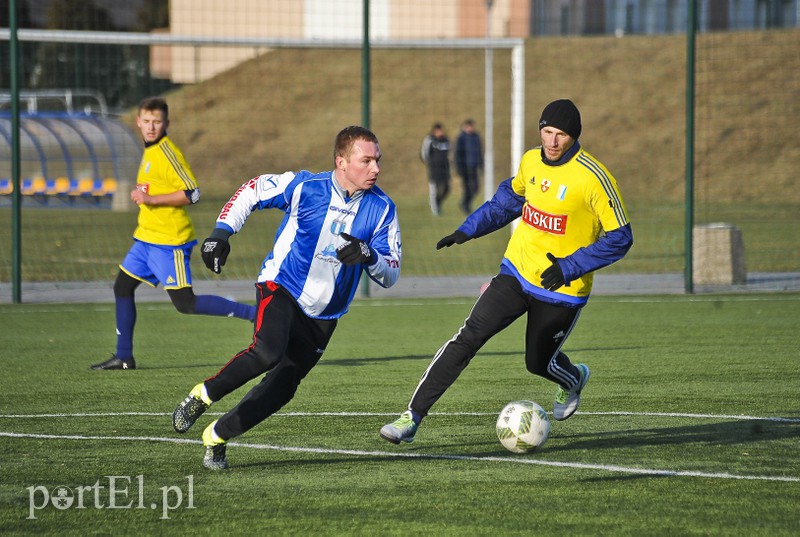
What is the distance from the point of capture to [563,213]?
24.0ft

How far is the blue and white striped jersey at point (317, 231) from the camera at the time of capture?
6.64 m

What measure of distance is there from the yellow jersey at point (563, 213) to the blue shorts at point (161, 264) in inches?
141

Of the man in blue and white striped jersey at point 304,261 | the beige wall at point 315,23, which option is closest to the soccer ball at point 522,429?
the man in blue and white striped jersey at point 304,261

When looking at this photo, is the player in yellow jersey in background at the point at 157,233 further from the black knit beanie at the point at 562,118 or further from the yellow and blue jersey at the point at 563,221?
the black knit beanie at the point at 562,118

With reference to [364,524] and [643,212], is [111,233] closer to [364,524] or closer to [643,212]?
[643,212]

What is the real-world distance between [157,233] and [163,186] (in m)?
0.38

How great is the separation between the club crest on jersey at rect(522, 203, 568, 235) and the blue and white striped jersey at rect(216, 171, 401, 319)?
106 centimetres

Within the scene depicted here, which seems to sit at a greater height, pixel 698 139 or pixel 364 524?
pixel 698 139

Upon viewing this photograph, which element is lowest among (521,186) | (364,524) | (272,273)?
(364,524)

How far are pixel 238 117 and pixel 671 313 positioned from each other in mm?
29673

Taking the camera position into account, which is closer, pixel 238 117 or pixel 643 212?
pixel 643 212

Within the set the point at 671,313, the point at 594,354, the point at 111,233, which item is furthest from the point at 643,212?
the point at 594,354

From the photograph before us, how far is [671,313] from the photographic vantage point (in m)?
13.9

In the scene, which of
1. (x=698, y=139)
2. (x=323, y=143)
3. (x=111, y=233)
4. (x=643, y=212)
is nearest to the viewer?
(x=111, y=233)
